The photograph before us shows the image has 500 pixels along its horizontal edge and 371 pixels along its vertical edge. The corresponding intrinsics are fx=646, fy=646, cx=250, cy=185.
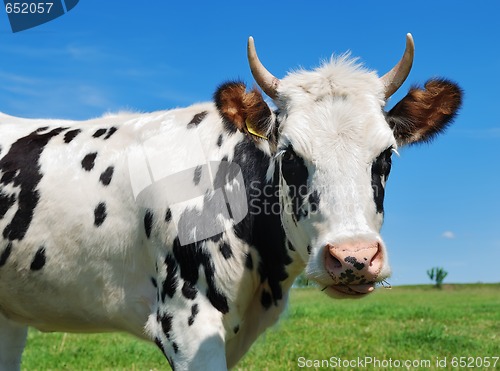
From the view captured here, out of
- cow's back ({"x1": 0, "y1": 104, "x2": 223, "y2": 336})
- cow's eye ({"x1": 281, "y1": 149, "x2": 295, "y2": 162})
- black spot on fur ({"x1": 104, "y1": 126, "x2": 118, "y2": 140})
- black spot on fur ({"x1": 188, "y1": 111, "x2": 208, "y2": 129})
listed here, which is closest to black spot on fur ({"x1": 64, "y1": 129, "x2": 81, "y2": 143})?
cow's back ({"x1": 0, "y1": 104, "x2": 223, "y2": 336})

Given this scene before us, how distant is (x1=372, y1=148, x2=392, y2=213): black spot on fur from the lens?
459cm

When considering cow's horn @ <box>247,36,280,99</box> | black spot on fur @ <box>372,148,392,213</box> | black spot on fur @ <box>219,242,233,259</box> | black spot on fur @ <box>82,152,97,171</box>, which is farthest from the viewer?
black spot on fur @ <box>82,152,97,171</box>

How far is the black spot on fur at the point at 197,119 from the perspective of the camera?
589 cm

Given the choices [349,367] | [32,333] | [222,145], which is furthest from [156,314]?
[32,333]

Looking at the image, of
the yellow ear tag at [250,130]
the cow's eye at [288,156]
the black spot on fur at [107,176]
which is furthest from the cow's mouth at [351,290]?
the black spot on fur at [107,176]

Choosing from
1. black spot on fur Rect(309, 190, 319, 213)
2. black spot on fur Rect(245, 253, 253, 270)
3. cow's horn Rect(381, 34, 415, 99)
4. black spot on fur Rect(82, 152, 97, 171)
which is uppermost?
cow's horn Rect(381, 34, 415, 99)

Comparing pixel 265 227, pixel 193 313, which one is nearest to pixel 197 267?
pixel 193 313

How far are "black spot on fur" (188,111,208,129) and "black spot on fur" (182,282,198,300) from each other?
151cm

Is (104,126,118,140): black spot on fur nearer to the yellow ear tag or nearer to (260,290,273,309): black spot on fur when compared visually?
the yellow ear tag

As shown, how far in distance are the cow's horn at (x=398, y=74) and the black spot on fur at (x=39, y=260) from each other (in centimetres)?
335

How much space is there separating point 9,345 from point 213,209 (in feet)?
11.4

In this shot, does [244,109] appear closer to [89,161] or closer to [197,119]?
[197,119]

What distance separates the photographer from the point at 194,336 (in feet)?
16.6

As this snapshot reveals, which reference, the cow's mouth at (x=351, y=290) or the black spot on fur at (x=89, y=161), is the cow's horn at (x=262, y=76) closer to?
the cow's mouth at (x=351, y=290)
